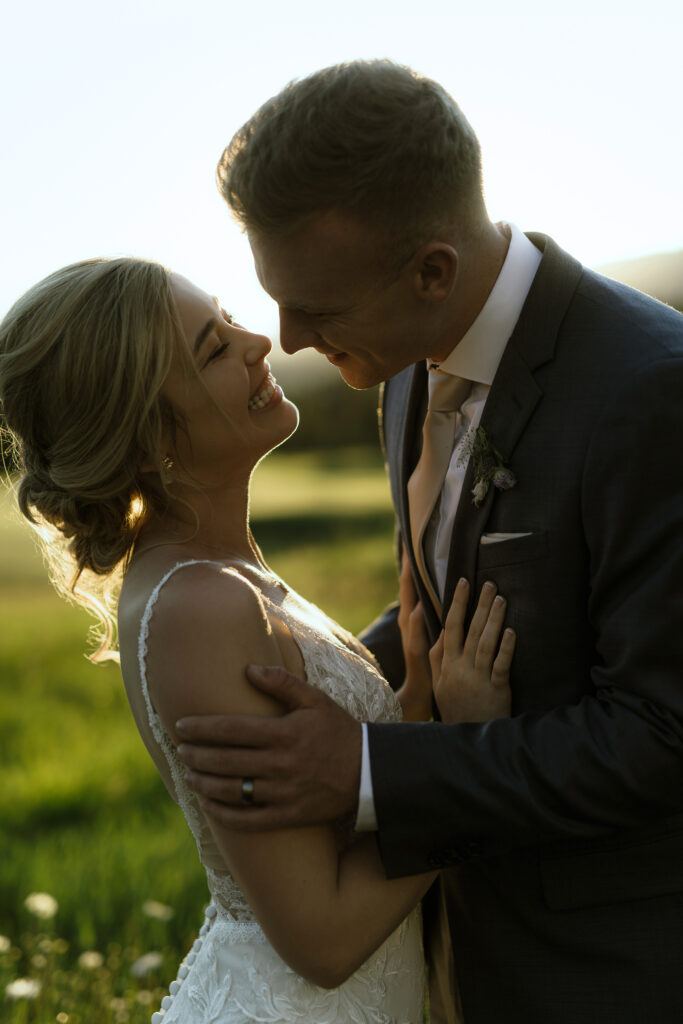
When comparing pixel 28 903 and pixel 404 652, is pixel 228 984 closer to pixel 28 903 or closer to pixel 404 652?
pixel 404 652

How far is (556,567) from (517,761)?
444mm

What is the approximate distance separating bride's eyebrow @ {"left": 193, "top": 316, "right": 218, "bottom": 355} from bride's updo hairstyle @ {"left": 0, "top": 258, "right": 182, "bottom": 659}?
2.3 inches

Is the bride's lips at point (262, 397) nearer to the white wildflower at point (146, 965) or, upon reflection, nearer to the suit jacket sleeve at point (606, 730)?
the suit jacket sleeve at point (606, 730)

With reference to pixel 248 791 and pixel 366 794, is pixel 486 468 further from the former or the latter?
pixel 248 791

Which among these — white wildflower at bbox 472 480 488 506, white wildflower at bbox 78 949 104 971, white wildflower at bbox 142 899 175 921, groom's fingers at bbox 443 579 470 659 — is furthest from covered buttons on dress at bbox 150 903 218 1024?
white wildflower at bbox 142 899 175 921

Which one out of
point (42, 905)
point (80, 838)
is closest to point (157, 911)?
point (42, 905)

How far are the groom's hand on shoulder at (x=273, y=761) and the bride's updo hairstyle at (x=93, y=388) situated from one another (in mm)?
742

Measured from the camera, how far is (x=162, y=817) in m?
5.97

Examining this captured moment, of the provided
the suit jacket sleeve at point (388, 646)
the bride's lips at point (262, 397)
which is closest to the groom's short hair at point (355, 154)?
the bride's lips at point (262, 397)

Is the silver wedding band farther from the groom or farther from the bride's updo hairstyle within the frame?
the bride's updo hairstyle

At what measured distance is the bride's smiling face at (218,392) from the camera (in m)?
2.66

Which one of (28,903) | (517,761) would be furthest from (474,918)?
(28,903)

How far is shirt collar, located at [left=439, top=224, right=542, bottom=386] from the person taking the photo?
104 inches

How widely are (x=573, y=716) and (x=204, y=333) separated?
1.32 meters
